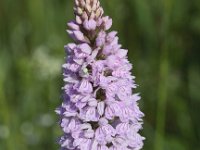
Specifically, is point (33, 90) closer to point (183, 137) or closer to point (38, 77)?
point (38, 77)

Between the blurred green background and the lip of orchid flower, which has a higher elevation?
the blurred green background

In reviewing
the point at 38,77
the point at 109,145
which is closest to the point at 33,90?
the point at 38,77

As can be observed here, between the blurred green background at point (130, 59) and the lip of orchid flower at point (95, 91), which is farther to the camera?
the blurred green background at point (130, 59)

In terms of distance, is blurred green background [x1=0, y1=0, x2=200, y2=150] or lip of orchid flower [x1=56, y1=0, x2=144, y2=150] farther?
blurred green background [x1=0, y1=0, x2=200, y2=150]

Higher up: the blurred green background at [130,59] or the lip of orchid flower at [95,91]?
the blurred green background at [130,59]
